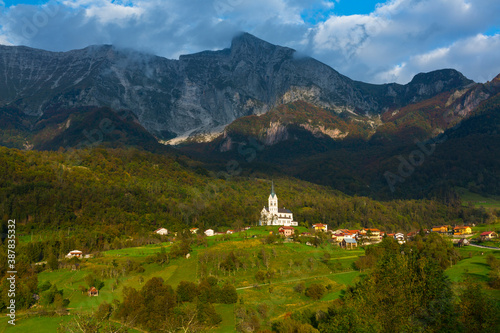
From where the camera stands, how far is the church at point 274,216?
120 meters

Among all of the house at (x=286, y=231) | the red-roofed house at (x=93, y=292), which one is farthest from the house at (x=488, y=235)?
the red-roofed house at (x=93, y=292)

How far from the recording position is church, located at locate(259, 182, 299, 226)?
120 m

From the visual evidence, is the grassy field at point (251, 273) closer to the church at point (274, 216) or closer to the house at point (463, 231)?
the house at point (463, 231)

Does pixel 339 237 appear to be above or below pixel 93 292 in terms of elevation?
above

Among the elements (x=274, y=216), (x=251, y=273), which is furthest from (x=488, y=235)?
(x=251, y=273)

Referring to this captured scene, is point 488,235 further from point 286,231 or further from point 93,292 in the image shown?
point 93,292

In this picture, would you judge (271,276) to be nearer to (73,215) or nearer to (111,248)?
(111,248)

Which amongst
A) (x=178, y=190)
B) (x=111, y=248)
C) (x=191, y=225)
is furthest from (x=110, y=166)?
(x=111, y=248)

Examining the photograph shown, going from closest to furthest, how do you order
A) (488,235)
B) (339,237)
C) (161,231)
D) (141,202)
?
(488,235), (339,237), (161,231), (141,202)

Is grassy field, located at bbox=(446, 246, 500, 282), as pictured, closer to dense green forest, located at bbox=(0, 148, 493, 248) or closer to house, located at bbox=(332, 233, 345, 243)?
house, located at bbox=(332, 233, 345, 243)

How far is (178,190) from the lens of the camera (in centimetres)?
13688

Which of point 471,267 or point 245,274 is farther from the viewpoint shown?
point 245,274

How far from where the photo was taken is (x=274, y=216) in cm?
12188

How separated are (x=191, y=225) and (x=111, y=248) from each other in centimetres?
3054
